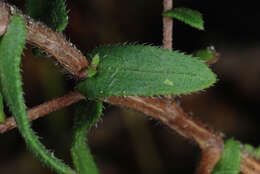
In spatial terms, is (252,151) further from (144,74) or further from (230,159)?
(144,74)

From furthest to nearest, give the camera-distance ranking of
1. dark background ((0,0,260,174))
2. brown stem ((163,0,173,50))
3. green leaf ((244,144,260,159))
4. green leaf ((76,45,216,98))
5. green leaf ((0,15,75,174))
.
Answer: dark background ((0,0,260,174)) → green leaf ((244,144,260,159)) → brown stem ((163,0,173,50)) → green leaf ((76,45,216,98)) → green leaf ((0,15,75,174))

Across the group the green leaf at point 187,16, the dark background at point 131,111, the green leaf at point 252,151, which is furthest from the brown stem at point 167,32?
the dark background at point 131,111

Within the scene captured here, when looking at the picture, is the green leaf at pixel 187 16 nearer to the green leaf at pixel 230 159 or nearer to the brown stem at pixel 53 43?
the brown stem at pixel 53 43

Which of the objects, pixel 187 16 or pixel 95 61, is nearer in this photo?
pixel 95 61

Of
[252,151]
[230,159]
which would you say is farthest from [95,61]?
[252,151]

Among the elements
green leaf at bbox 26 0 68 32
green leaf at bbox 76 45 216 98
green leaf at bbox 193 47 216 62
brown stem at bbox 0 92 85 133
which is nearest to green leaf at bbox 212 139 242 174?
green leaf at bbox 193 47 216 62

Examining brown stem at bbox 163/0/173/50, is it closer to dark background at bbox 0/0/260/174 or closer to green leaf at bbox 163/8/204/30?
green leaf at bbox 163/8/204/30

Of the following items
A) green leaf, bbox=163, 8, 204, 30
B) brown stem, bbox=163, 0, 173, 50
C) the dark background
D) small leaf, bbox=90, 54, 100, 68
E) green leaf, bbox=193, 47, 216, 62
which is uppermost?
green leaf, bbox=163, 8, 204, 30

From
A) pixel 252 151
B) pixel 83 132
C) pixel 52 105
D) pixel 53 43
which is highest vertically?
pixel 53 43
